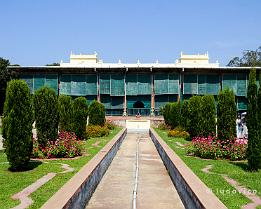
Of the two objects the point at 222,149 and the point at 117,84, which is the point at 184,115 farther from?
the point at 117,84

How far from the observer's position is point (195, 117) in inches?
724

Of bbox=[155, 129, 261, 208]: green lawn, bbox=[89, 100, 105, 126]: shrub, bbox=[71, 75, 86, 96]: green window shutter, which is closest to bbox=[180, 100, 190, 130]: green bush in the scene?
bbox=[89, 100, 105, 126]: shrub

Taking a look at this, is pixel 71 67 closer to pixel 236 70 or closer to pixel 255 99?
pixel 236 70

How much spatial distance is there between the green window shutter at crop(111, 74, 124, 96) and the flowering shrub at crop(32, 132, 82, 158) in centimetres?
3101

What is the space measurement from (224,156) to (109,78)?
32431 mm

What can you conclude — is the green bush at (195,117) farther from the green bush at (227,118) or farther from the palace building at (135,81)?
the palace building at (135,81)

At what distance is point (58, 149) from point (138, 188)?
14.7ft

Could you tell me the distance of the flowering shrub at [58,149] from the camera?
1223cm

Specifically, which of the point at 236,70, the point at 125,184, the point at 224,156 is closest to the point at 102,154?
the point at 125,184

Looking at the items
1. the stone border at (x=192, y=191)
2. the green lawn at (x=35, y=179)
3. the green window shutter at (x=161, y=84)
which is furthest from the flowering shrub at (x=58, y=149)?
the green window shutter at (x=161, y=84)

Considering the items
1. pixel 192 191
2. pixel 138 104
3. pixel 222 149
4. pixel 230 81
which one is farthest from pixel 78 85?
pixel 192 191

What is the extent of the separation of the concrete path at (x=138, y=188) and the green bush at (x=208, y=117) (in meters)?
4.59

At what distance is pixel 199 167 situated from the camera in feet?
33.2

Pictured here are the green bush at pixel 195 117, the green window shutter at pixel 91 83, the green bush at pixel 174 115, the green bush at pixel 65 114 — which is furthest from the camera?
the green window shutter at pixel 91 83
